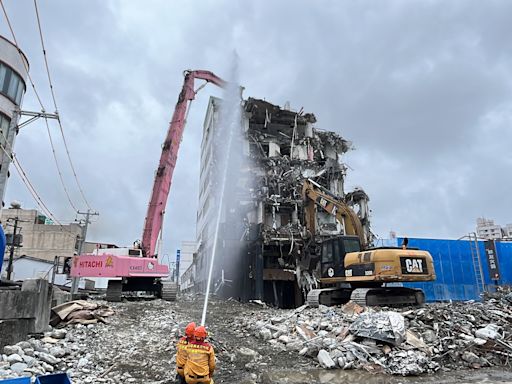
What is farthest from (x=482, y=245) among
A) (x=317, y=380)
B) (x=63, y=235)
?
(x=63, y=235)

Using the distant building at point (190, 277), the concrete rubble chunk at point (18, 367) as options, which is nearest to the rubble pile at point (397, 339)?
the concrete rubble chunk at point (18, 367)

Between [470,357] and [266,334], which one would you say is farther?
[266,334]

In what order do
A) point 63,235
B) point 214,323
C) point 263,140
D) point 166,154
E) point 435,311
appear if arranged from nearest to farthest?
point 435,311
point 214,323
point 166,154
point 263,140
point 63,235

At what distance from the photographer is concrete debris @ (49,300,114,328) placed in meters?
10.5

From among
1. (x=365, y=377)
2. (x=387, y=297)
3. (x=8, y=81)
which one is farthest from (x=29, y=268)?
(x=365, y=377)

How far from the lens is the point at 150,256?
54.5 ft

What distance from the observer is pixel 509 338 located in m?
10.7

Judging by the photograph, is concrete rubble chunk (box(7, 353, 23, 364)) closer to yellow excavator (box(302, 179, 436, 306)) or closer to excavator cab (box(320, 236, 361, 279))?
yellow excavator (box(302, 179, 436, 306))

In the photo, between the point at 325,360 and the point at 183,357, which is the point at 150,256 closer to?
the point at 325,360

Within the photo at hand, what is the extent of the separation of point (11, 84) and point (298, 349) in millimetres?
26133

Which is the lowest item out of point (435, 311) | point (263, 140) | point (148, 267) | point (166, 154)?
point (435, 311)

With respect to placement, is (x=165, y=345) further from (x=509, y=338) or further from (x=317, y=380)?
(x=509, y=338)

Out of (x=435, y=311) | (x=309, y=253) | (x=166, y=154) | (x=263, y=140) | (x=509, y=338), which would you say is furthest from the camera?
(x=263, y=140)

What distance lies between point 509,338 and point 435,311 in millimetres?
1980
